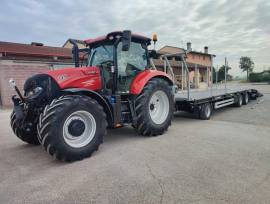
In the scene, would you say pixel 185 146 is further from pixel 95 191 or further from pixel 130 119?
pixel 95 191

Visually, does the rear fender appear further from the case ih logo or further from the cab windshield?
the cab windshield

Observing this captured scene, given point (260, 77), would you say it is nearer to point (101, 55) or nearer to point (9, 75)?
point (9, 75)

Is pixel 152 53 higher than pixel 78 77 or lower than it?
higher

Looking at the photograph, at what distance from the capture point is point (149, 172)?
10.3 feet

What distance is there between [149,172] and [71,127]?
1514mm

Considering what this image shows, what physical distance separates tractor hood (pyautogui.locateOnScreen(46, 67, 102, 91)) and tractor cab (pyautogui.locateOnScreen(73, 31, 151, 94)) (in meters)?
0.20

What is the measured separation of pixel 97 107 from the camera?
3826 mm

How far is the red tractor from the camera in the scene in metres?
3.42

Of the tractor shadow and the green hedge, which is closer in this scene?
the tractor shadow

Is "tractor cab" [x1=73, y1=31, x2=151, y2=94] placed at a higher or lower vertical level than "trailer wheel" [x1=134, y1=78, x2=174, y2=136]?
higher

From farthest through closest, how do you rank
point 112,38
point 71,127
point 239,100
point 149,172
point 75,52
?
point 239,100 < point 75,52 < point 112,38 < point 71,127 < point 149,172

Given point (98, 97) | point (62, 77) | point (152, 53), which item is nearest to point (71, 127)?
point (98, 97)

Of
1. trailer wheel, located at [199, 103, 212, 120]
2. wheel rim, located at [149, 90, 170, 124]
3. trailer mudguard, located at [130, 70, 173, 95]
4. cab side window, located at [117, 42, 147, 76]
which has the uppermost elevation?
cab side window, located at [117, 42, 147, 76]

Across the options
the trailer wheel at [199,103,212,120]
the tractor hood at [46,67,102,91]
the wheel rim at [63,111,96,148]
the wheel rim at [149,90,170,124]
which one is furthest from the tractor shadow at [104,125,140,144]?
the trailer wheel at [199,103,212,120]
